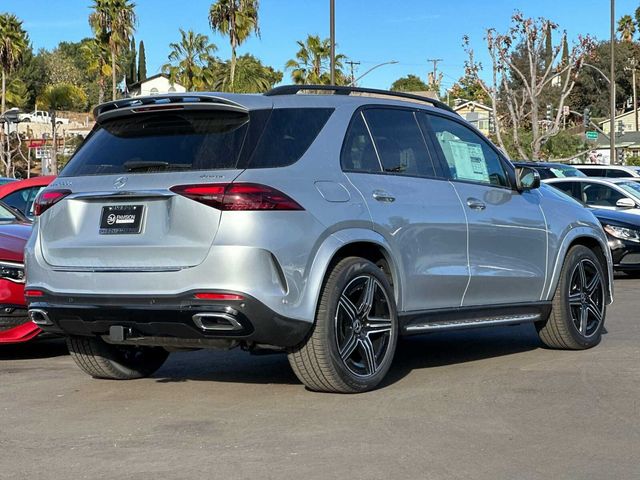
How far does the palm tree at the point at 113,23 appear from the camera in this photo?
185 ft

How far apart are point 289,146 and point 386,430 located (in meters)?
1.80

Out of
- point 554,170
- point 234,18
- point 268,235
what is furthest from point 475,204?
point 234,18

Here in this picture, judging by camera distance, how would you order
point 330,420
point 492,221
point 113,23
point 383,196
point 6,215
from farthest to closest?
point 113,23, point 6,215, point 492,221, point 383,196, point 330,420

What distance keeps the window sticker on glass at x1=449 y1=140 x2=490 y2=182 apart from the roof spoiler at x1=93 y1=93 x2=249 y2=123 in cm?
201

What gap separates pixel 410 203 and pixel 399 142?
0.50 meters

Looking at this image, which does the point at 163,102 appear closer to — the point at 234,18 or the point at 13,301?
the point at 13,301

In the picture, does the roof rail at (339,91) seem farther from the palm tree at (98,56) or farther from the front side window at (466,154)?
the palm tree at (98,56)

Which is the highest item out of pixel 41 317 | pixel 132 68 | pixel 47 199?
pixel 132 68

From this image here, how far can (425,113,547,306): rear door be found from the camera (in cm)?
773

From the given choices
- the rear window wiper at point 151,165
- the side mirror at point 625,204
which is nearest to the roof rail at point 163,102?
the rear window wiper at point 151,165

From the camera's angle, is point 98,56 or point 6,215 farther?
point 98,56

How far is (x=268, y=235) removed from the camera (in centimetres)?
609

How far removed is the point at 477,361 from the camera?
326 inches

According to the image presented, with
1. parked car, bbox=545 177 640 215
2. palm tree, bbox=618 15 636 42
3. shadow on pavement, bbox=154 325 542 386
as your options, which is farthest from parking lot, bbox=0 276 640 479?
palm tree, bbox=618 15 636 42
